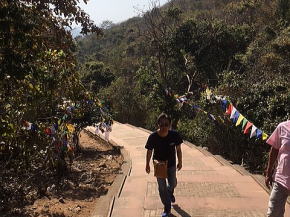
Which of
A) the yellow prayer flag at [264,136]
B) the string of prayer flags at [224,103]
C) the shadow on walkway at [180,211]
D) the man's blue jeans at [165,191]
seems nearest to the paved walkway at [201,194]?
the shadow on walkway at [180,211]

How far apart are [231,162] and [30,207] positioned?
17.1ft

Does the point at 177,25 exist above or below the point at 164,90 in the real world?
above

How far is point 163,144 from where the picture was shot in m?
5.94

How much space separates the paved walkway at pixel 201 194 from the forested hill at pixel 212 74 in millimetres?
1329

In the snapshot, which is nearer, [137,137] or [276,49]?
[137,137]

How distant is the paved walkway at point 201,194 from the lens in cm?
649

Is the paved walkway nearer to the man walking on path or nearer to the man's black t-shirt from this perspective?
the man walking on path

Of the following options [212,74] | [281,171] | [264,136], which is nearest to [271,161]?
[281,171]

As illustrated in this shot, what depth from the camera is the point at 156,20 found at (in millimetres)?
22516

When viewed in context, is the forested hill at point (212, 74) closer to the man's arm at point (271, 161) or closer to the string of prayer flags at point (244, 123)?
the string of prayer flags at point (244, 123)

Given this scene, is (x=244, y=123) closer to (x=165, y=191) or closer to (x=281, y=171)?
(x=165, y=191)

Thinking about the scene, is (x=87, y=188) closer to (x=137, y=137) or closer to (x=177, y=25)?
(x=137, y=137)

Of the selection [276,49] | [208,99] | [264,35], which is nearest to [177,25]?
[264,35]

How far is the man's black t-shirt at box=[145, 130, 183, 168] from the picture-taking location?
5.94 metres
